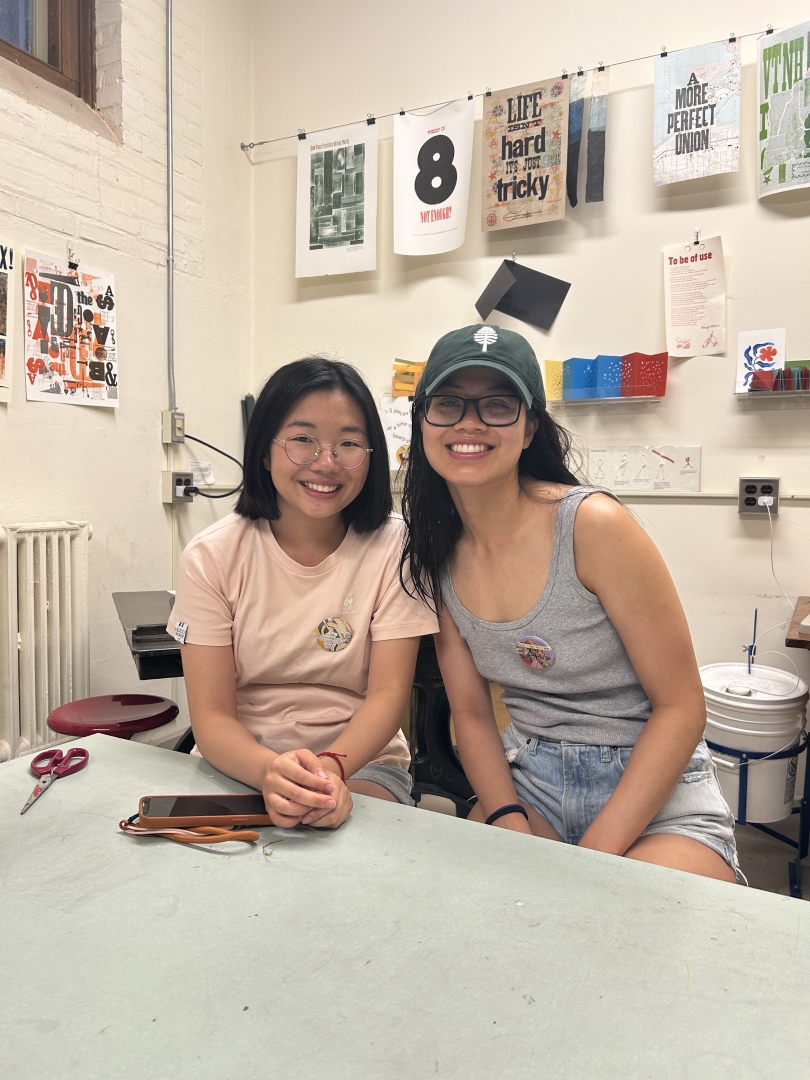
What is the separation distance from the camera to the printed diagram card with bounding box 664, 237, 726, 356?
2473 millimetres

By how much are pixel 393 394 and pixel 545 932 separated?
2602mm

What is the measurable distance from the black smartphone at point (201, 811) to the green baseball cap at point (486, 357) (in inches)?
25.0

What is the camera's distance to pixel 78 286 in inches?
95.6

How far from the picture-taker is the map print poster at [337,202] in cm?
301

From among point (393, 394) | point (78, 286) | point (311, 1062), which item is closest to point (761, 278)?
point (393, 394)

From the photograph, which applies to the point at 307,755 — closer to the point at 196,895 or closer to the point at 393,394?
the point at 196,895

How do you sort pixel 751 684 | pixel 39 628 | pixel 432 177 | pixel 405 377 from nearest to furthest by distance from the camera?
pixel 751 684
pixel 39 628
pixel 432 177
pixel 405 377

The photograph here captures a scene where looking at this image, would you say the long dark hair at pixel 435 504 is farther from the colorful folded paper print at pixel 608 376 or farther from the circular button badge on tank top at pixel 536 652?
the colorful folded paper print at pixel 608 376

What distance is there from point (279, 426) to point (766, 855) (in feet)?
6.58

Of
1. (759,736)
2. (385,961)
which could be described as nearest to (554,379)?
(759,736)

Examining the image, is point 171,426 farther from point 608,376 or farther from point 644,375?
point 644,375

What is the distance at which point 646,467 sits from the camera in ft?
8.59

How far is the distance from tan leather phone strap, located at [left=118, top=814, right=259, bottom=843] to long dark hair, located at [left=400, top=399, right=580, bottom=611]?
50cm

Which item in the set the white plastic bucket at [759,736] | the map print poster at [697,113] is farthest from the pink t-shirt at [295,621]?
the map print poster at [697,113]
